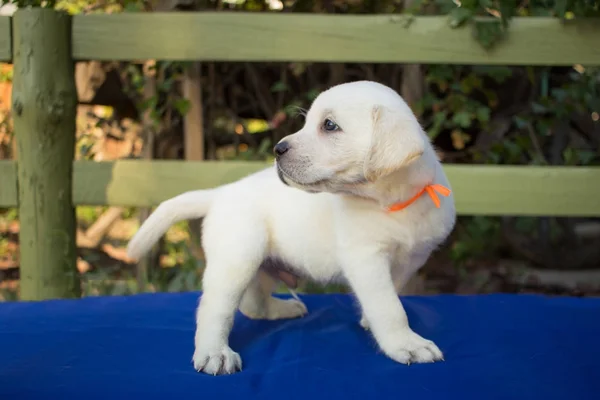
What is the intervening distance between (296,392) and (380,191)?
0.66 m

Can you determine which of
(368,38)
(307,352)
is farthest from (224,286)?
(368,38)

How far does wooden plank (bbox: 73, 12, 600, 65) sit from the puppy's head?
3.36ft

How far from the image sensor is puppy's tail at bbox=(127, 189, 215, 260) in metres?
2.19

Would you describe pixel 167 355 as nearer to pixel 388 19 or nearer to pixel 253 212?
pixel 253 212

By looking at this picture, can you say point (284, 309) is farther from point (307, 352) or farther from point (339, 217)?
point (339, 217)

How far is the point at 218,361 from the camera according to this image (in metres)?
1.88

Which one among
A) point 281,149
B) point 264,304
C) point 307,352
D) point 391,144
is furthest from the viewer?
point 264,304

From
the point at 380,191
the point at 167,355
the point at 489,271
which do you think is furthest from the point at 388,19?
the point at 489,271

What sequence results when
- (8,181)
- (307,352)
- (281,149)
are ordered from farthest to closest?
(8,181) < (307,352) < (281,149)

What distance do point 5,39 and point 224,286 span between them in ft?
5.82

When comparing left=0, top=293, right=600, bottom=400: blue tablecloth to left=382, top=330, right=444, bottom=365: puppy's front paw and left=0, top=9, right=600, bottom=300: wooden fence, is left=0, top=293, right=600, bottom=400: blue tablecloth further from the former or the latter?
left=0, top=9, right=600, bottom=300: wooden fence

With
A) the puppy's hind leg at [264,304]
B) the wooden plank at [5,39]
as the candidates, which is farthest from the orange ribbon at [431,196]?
the wooden plank at [5,39]

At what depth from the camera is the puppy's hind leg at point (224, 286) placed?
1.91 meters

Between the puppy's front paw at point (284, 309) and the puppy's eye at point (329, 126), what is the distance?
0.86 meters
